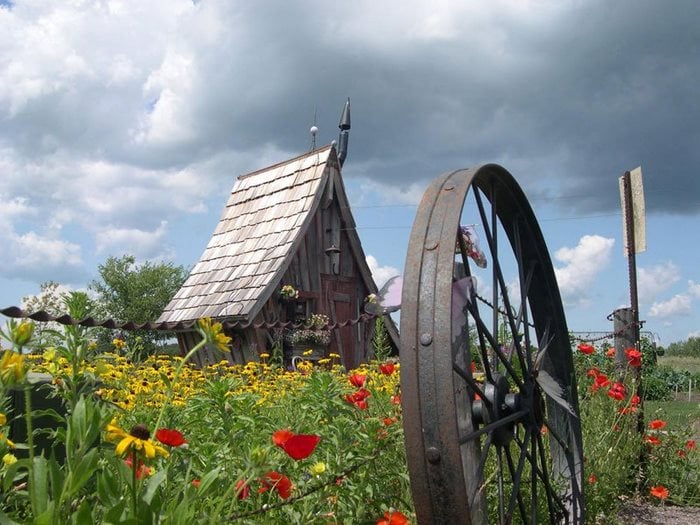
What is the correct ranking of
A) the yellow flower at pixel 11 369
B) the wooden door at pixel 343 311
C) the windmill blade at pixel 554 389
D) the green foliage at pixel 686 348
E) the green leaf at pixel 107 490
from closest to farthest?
the yellow flower at pixel 11 369
the green leaf at pixel 107 490
the windmill blade at pixel 554 389
the wooden door at pixel 343 311
the green foliage at pixel 686 348

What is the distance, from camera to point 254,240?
538 inches

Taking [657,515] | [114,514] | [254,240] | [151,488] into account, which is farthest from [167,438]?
[254,240]

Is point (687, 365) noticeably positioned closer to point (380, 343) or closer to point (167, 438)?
point (380, 343)

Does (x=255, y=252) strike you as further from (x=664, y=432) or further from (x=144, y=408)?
(x=144, y=408)

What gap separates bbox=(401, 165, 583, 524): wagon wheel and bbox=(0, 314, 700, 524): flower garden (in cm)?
23

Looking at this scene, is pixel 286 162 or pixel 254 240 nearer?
pixel 254 240

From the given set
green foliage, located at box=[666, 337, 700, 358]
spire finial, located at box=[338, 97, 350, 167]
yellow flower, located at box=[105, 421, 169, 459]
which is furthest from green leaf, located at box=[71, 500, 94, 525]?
green foliage, located at box=[666, 337, 700, 358]

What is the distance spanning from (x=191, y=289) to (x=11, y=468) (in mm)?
12538

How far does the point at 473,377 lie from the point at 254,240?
10.7 metres

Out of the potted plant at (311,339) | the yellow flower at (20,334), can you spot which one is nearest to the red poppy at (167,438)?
the yellow flower at (20,334)

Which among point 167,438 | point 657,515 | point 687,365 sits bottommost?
point 657,515

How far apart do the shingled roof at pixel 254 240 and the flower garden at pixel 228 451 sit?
22.3 feet

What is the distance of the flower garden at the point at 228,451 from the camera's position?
152cm

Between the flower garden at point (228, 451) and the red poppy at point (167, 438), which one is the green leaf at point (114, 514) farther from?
the red poppy at point (167, 438)
